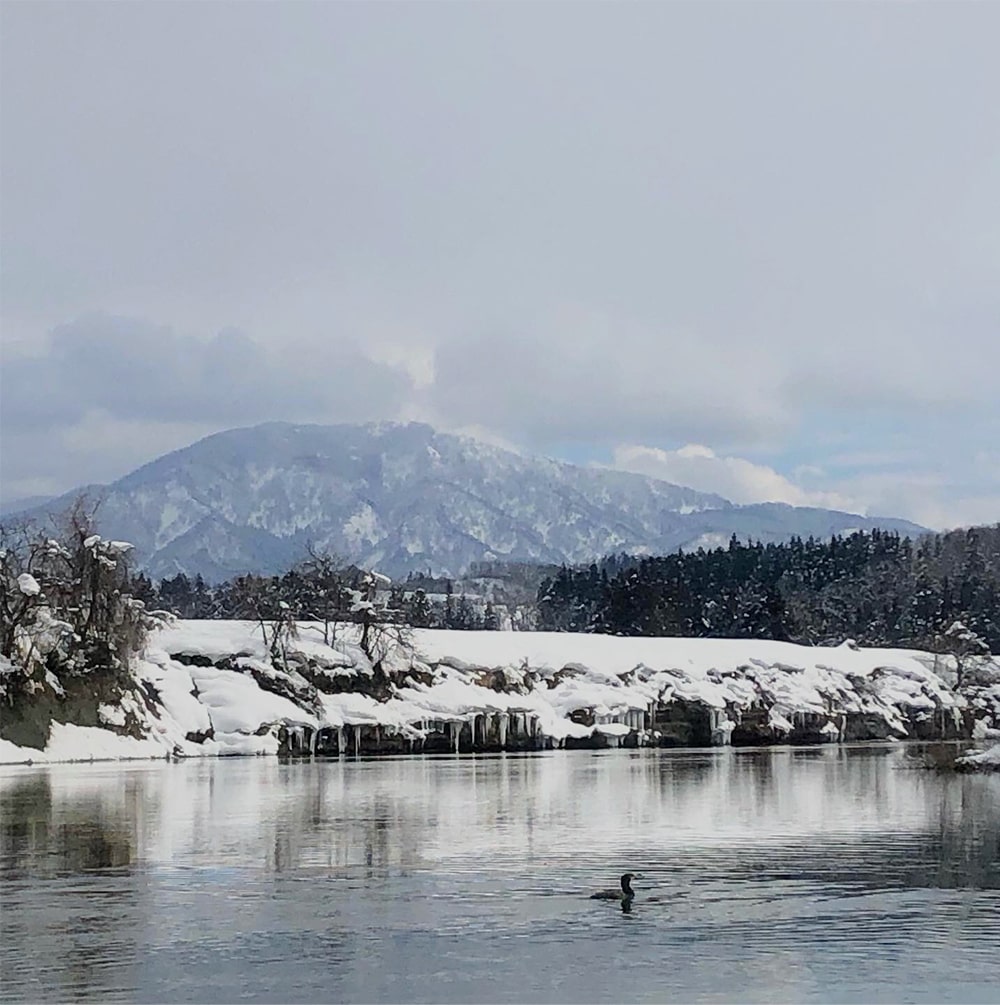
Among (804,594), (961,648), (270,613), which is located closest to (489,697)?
(270,613)

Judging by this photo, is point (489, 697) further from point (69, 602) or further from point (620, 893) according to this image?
point (620, 893)

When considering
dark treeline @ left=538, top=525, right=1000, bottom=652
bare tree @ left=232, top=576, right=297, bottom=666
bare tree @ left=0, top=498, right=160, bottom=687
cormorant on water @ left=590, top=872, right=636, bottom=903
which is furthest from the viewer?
dark treeline @ left=538, top=525, right=1000, bottom=652

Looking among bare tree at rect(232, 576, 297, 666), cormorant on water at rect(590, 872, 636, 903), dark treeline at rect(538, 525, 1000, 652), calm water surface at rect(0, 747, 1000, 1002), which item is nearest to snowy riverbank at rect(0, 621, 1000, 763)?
bare tree at rect(232, 576, 297, 666)

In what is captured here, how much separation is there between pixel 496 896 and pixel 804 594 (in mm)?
136759

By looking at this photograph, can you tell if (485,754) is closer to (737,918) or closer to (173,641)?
(173,641)

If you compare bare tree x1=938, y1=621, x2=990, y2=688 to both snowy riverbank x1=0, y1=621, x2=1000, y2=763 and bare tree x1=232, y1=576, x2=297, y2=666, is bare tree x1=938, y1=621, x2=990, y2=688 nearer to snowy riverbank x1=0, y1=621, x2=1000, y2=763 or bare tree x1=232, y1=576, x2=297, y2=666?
snowy riverbank x1=0, y1=621, x2=1000, y2=763

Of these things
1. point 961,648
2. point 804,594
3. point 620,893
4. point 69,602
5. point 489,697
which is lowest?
point 620,893

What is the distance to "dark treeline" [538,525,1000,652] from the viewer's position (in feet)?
459

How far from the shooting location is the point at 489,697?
87688 mm

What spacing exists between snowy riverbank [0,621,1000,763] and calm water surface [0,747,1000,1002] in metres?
30.2

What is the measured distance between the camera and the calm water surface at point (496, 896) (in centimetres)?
1719

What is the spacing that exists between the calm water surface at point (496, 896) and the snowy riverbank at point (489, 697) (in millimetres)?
30196

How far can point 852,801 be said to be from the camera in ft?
137

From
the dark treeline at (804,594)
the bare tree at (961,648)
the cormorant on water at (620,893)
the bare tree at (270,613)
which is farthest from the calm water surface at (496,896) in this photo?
the dark treeline at (804,594)
